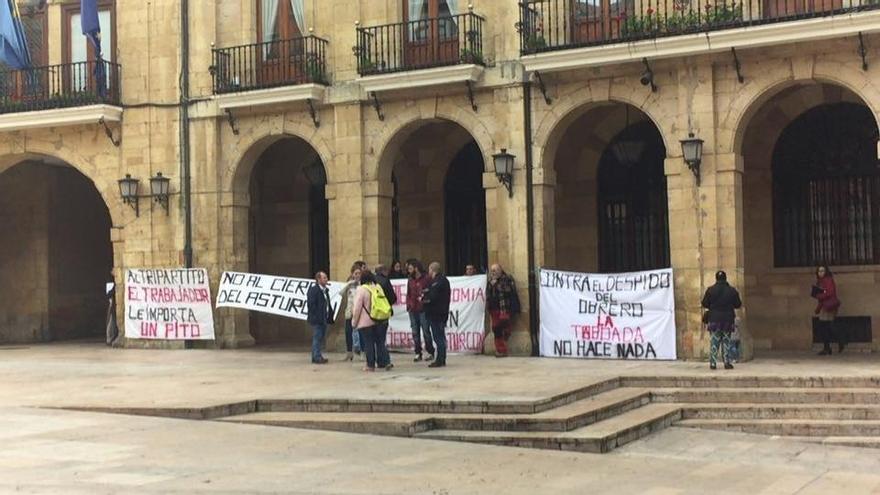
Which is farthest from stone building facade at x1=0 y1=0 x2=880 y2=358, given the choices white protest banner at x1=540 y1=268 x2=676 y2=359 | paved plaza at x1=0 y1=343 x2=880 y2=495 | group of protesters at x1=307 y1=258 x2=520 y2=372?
paved plaza at x1=0 y1=343 x2=880 y2=495

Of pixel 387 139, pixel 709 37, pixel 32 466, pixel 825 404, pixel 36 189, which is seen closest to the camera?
pixel 32 466

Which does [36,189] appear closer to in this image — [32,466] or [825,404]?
[32,466]

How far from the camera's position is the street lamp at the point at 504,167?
1869cm

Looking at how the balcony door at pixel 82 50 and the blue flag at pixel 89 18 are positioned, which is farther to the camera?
the balcony door at pixel 82 50

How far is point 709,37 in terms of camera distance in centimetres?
1692

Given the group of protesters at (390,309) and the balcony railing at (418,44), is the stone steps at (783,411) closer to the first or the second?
the group of protesters at (390,309)

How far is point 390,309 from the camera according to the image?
53.9ft

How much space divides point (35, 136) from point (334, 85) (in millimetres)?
7023

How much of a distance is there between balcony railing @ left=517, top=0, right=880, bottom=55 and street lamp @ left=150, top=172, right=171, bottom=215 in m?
8.08

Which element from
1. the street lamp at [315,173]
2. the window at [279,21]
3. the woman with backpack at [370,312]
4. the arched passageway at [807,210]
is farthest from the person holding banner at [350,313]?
the arched passageway at [807,210]

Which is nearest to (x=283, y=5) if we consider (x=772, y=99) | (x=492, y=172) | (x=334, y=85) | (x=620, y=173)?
(x=334, y=85)

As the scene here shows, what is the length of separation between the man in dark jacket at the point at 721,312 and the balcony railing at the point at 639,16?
4.31m

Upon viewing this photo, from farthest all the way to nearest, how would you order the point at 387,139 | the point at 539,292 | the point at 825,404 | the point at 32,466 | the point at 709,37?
the point at 387,139 → the point at 539,292 → the point at 709,37 → the point at 825,404 → the point at 32,466

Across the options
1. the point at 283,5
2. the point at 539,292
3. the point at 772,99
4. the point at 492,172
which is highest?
the point at 283,5
